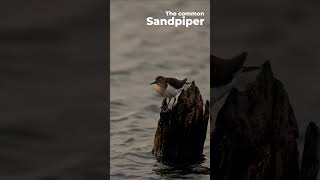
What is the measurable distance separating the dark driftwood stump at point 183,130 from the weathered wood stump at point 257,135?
38mm

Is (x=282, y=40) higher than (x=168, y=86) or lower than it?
higher

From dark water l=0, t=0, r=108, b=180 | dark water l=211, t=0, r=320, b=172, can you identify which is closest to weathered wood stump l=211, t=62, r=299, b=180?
dark water l=211, t=0, r=320, b=172

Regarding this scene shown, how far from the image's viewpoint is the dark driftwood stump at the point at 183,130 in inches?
46.8

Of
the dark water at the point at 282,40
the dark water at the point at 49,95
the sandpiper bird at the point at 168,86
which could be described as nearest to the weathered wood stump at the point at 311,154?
the dark water at the point at 282,40

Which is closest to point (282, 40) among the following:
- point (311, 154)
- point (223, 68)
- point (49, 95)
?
point (223, 68)

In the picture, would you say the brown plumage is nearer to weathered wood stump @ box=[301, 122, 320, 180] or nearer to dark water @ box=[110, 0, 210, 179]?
dark water @ box=[110, 0, 210, 179]

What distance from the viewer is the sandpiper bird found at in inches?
46.8

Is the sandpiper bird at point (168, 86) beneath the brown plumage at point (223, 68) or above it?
beneath

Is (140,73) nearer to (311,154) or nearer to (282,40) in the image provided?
Answer: (282,40)

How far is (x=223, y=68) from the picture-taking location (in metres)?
1.20

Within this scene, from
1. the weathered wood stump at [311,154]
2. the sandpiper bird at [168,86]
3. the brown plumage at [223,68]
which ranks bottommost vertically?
the weathered wood stump at [311,154]

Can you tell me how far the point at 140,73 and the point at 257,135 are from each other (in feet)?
1.06

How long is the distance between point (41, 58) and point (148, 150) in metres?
0.34

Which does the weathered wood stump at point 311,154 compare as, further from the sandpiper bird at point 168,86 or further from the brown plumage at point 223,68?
the sandpiper bird at point 168,86
